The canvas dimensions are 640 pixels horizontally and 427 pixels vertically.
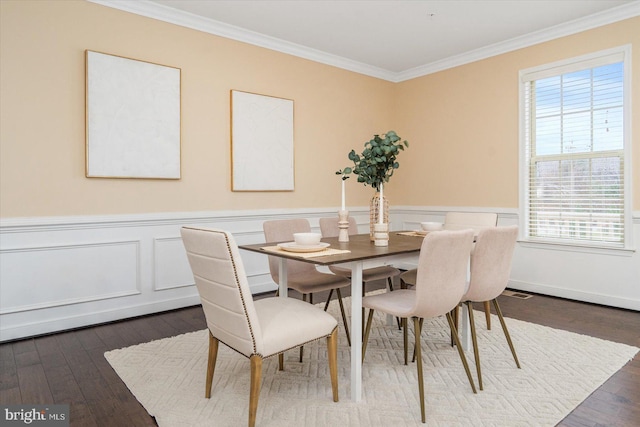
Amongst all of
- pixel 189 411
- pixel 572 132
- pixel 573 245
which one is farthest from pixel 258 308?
pixel 572 132

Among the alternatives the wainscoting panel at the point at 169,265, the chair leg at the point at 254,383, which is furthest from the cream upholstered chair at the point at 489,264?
the wainscoting panel at the point at 169,265

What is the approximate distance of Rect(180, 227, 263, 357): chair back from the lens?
1751mm

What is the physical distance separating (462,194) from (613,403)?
3.21 metres

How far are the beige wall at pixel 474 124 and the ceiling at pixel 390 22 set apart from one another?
15cm

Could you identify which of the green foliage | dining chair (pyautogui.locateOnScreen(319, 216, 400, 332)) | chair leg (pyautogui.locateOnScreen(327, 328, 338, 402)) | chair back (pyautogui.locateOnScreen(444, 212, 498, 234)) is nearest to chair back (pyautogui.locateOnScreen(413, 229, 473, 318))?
chair leg (pyautogui.locateOnScreen(327, 328, 338, 402))

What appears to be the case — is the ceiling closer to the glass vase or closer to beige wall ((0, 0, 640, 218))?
beige wall ((0, 0, 640, 218))

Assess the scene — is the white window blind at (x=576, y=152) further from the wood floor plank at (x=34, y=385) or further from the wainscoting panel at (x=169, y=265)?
the wood floor plank at (x=34, y=385)

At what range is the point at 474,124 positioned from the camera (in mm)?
4945

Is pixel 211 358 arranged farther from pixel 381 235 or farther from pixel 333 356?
pixel 381 235

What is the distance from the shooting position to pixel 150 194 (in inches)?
145

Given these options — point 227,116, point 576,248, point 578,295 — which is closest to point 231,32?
point 227,116

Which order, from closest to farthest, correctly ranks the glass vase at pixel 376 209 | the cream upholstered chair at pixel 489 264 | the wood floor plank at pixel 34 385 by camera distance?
the wood floor plank at pixel 34 385 → the cream upholstered chair at pixel 489 264 → the glass vase at pixel 376 209

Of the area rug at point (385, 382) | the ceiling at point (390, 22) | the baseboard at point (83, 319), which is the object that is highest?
the ceiling at point (390, 22)

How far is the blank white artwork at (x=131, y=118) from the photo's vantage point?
3361 millimetres
